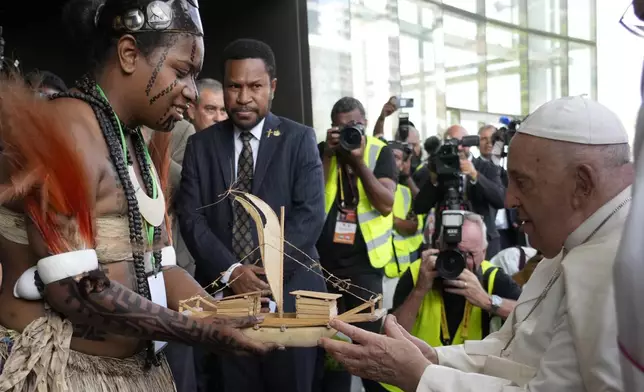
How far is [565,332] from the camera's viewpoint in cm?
193

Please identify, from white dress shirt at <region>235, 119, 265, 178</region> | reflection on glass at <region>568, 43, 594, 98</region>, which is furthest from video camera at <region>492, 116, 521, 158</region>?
reflection on glass at <region>568, 43, 594, 98</region>

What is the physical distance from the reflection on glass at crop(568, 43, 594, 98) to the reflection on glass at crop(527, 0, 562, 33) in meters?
0.46

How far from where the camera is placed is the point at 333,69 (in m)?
6.79

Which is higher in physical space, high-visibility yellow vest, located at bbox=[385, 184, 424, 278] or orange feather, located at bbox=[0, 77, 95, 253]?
orange feather, located at bbox=[0, 77, 95, 253]

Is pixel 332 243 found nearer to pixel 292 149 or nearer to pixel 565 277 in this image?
pixel 292 149

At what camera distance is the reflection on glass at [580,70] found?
1282 centimetres

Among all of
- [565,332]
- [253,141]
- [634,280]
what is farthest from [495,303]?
[634,280]

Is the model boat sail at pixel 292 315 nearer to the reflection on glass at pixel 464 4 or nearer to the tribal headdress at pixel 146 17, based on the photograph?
the tribal headdress at pixel 146 17

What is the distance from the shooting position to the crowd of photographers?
12.3 ft

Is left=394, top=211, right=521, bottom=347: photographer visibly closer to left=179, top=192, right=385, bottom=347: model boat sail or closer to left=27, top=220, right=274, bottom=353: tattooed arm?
left=179, top=192, right=385, bottom=347: model boat sail

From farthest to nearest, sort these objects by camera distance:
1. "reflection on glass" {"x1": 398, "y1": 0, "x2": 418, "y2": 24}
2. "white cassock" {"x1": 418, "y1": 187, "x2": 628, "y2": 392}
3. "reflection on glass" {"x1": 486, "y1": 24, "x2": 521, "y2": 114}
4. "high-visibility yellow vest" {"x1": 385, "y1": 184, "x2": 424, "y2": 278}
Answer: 1. "reflection on glass" {"x1": 486, "y1": 24, "x2": 521, "y2": 114}
2. "reflection on glass" {"x1": 398, "y1": 0, "x2": 418, "y2": 24}
3. "high-visibility yellow vest" {"x1": 385, "y1": 184, "x2": 424, "y2": 278}
4. "white cassock" {"x1": 418, "y1": 187, "x2": 628, "y2": 392}

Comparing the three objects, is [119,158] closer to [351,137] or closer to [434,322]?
[434,322]

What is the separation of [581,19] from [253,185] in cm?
1057

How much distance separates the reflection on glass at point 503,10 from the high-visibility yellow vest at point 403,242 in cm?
648
